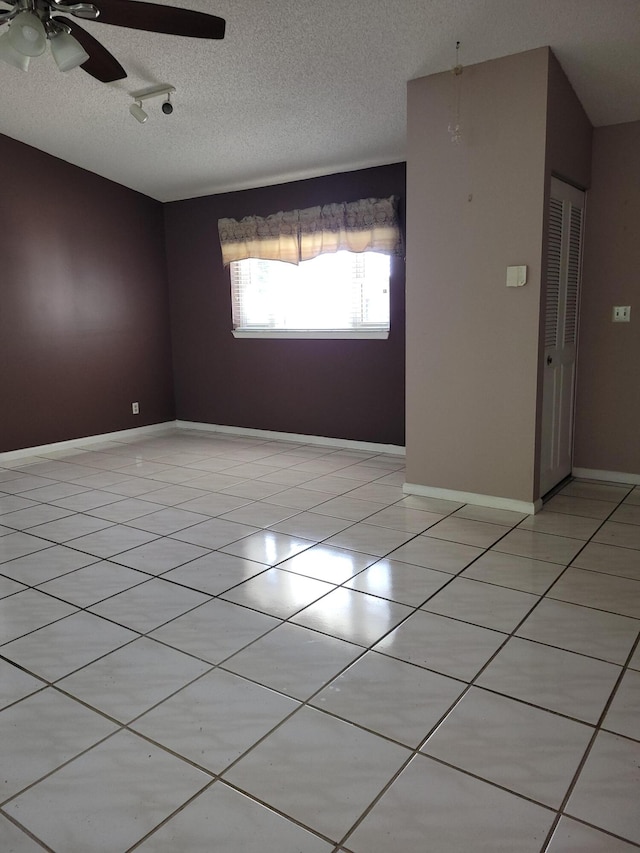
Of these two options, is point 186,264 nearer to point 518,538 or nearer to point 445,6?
point 445,6

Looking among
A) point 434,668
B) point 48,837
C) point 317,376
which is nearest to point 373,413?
point 317,376

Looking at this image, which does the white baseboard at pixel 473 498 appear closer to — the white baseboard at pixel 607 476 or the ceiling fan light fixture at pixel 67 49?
the white baseboard at pixel 607 476

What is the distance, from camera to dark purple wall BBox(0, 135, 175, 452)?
16.8ft

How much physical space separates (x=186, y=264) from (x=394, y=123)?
2.75 m

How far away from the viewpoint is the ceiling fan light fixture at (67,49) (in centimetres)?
235

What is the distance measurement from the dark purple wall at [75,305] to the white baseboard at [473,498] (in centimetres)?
318

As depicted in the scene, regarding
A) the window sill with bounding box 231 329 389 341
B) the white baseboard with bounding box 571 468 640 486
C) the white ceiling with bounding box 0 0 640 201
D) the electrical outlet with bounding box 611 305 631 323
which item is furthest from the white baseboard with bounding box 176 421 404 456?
the white ceiling with bounding box 0 0 640 201

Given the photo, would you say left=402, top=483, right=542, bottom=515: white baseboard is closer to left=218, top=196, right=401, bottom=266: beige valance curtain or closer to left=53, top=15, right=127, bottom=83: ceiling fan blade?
left=218, top=196, right=401, bottom=266: beige valance curtain

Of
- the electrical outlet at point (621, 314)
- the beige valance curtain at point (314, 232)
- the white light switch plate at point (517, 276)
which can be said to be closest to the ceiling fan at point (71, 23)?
the white light switch plate at point (517, 276)

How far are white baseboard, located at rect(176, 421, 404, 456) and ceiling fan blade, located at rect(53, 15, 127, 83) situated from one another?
326cm

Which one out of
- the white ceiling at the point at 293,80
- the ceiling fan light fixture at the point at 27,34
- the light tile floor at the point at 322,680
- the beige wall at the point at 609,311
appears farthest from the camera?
the beige wall at the point at 609,311

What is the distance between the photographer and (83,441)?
227 inches

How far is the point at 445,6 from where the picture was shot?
9.62 ft

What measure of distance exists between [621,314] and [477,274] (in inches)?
42.9
